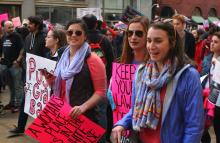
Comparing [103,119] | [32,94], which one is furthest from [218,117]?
[32,94]

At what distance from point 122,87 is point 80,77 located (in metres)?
0.41

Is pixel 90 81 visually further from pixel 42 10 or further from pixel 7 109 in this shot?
pixel 42 10

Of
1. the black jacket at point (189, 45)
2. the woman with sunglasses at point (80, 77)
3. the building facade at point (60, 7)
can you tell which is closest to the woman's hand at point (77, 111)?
the woman with sunglasses at point (80, 77)

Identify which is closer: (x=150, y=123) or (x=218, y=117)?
(x=150, y=123)

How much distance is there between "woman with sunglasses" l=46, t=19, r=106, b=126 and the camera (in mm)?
3648

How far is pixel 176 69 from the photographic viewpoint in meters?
2.52

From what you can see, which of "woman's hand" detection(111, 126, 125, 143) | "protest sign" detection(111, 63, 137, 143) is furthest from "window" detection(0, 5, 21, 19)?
"woman's hand" detection(111, 126, 125, 143)

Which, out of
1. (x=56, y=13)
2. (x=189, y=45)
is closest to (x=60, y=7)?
(x=56, y=13)

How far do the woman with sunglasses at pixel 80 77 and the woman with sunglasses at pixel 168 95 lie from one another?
107cm

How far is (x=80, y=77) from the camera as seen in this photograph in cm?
367

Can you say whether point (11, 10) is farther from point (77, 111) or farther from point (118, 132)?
point (118, 132)

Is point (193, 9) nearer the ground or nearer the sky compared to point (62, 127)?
nearer the ground

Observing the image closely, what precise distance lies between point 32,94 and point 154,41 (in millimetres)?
3332

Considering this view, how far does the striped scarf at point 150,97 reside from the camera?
250 cm
